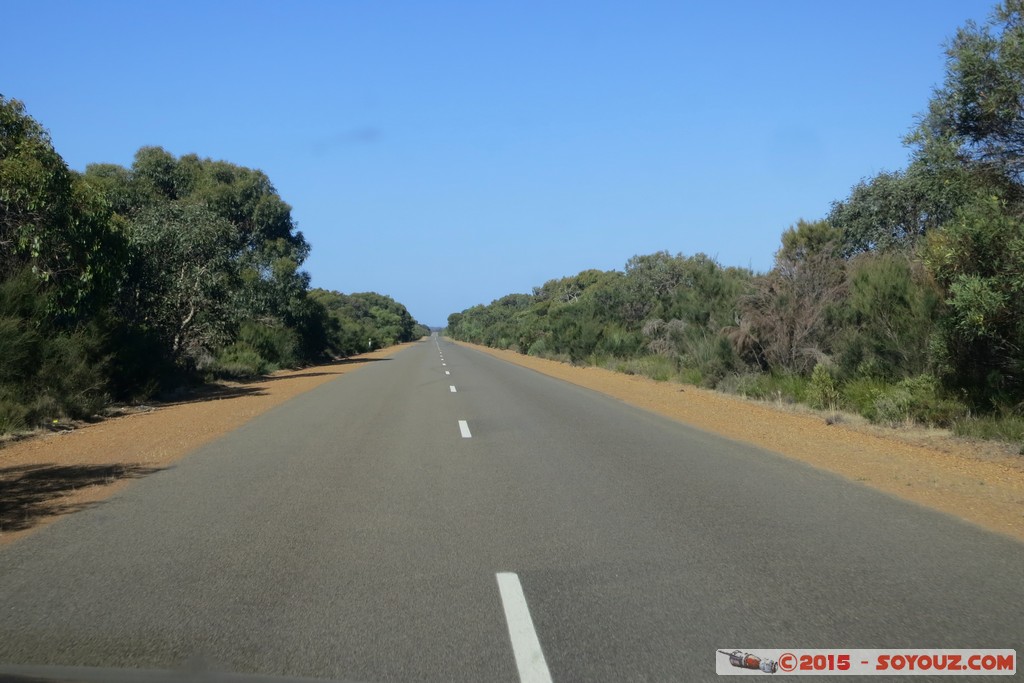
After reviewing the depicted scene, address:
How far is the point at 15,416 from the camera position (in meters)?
15.6

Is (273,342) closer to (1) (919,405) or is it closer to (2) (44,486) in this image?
(2) (44,486)

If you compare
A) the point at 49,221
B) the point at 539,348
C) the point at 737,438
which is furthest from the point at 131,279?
the point at 539,348

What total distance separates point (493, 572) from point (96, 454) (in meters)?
8.91

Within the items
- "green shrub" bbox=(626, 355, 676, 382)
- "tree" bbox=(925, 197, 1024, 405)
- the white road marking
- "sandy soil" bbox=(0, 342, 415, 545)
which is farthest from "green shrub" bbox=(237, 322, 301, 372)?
the white road marking

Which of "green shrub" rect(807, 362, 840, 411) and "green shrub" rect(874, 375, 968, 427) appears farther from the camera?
"green shrub" rect(807, 362, 840, 411)

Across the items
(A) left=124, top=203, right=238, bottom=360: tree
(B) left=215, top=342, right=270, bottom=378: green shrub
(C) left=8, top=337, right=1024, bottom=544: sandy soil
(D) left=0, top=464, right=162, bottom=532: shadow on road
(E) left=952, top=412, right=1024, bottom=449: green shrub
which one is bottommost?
(D) left=0, top=464, right=162, bottom=532: shadow on road

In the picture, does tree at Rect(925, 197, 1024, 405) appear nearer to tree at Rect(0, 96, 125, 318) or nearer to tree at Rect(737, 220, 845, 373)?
tree at Rect(737, 220, 845, 373)

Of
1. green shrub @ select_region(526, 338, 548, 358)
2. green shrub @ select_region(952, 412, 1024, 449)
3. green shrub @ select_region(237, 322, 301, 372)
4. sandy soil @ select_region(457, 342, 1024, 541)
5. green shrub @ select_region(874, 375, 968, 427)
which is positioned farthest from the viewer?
green shrub @ select_region(526, 338, 548, 358)

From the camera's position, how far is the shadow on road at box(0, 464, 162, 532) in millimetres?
8453

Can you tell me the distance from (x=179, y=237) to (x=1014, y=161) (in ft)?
76.0

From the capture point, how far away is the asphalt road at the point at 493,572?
15.8ft

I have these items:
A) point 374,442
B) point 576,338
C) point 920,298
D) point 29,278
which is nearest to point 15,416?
point 29,278

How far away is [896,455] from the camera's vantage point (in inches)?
482

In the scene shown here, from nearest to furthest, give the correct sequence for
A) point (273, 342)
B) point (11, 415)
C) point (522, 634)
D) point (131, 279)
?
point (522, 634) → point (11, 415) → point (131, 279) → point (273, 342)
